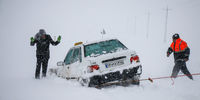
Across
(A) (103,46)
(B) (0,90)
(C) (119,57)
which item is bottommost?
(B) (0,90)

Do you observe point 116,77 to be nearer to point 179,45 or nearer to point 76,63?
point 76,63

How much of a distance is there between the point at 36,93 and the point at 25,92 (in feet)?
1.17

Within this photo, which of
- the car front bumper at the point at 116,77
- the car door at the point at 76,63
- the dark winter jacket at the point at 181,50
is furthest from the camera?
the dark winter jacket at the point at 181,50

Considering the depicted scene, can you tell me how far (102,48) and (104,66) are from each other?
2.46ft

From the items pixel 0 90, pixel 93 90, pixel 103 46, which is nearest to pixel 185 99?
pixel 93 90

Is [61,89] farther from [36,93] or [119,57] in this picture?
[119,57]

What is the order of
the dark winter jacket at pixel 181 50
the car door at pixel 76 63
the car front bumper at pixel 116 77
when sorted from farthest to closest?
1. the dark winter jacket at pixel 181 50
2. the car door at pixel 76 63
3. the car front bumper at pixel 116 77

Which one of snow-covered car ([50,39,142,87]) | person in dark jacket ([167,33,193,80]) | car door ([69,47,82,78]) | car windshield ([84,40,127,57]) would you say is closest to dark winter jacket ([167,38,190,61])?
person in dark jacket ([167,33,193,80])

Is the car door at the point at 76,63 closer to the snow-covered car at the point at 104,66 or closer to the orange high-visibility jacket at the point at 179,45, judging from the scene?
the snow-covered car at the point at 104,66

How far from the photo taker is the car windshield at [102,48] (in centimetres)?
441

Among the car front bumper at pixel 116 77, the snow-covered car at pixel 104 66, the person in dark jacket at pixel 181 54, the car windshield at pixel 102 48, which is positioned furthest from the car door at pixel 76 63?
the person in dark jacket at pixel 181 54

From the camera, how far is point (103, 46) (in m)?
4.70

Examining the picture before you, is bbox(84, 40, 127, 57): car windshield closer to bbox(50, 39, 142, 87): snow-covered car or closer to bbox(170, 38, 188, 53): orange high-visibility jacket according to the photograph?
bbox(50, 39, 142, 87): snow-covered car

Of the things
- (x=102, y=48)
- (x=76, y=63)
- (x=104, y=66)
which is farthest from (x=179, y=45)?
(x=76, y=63)
